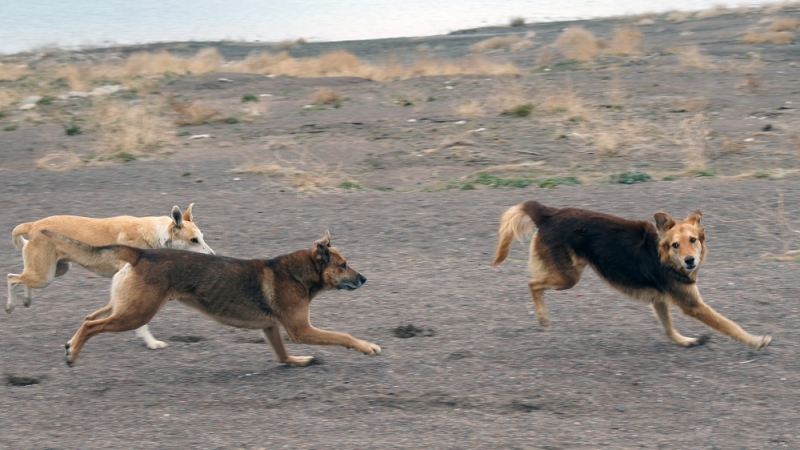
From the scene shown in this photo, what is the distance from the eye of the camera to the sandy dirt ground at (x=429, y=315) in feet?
19.2

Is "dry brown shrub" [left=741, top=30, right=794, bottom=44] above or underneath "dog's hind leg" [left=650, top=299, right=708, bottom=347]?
above

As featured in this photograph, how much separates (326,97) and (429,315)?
14.8m

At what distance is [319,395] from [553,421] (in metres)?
1.58

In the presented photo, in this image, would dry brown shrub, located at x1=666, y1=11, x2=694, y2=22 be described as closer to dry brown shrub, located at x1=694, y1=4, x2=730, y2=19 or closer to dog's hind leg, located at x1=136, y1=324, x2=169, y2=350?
dry brown shrub, located at x1=694, y1=4, x2=730, y2=19

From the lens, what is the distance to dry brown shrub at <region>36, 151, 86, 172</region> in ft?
52.9

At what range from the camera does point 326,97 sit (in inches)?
875

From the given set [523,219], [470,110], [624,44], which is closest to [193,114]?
[470,110]

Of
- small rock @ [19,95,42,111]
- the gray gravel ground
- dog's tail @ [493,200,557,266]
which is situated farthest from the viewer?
small rock @ [19,95,42,111]

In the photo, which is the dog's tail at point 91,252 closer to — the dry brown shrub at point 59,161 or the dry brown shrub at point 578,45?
the dry brown shrub at point 59,161

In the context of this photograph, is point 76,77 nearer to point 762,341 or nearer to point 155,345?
point 155,345

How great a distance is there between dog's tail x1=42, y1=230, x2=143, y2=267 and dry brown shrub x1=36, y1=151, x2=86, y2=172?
8.78 m

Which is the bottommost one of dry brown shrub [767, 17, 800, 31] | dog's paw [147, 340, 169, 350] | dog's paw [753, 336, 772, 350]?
dog's paw [147, 340, 169, 350]

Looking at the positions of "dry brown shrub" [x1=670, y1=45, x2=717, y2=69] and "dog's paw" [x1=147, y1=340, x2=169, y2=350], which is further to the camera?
"dry brown shrub" [x1=670, y1=45, x2=717, y2=69]

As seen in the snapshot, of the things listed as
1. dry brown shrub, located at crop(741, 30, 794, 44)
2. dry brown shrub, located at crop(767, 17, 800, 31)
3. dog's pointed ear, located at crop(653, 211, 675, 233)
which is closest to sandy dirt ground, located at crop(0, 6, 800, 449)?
dog's pointed ear, located at crop(653, 211, 675, 233)
